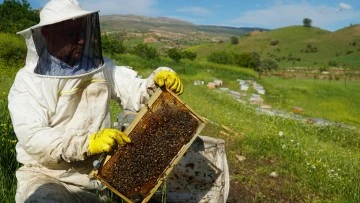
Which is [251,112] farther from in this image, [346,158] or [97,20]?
[97,20]

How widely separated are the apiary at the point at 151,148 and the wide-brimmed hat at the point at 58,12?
2.93ft

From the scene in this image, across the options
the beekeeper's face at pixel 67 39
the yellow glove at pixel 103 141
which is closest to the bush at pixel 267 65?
the beekeeper's face at pixel 67 39

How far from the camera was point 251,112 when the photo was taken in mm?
14438

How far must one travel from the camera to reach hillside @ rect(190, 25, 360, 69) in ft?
265

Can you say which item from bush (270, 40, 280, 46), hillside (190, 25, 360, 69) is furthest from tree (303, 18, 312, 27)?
bush (270, 40, 280, 46)

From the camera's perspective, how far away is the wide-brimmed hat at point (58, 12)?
131 inches

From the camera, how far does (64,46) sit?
3.55 meters

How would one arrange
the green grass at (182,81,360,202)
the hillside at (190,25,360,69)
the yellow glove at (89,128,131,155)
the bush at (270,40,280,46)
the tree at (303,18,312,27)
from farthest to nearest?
the tree at (303,18,312,27)
the bush at (270,40,280,46)
the hillside at (190,25,360,69)
the green grass at (182,81,360,202)
the yellow glove at (89,128,131,155)

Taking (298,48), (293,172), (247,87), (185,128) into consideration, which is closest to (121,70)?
(185,128)

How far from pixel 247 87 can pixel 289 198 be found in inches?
849

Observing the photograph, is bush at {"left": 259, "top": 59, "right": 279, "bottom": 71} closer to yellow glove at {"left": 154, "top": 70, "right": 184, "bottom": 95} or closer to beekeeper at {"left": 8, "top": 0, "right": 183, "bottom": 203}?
yellow glove at {"left": 154, "top": 70, "right": 184, "bottom": 95}

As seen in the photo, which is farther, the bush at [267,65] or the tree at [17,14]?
the bush at [267,65]

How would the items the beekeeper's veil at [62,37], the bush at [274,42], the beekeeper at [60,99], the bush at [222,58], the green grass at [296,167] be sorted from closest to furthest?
the beekeeper at [60,99] → the beekeeper's veil at [62,37] → the green grass at [296,167] → the bush at [222,58] → the bush at [274,42]

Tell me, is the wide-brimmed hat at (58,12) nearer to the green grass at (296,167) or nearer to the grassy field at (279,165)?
the grassy field at (279,165)
